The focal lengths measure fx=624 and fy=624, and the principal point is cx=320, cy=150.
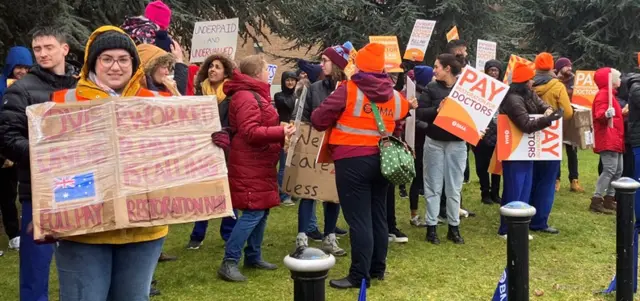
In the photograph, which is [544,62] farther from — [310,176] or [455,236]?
[310,176]

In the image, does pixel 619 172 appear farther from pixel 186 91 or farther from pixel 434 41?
pixel 434 41

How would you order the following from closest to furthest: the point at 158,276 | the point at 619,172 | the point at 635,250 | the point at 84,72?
the point at 84,72
the point at 635,250
the point at 158,276
the point at 619,172

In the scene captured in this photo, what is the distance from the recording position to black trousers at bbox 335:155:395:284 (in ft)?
16.4

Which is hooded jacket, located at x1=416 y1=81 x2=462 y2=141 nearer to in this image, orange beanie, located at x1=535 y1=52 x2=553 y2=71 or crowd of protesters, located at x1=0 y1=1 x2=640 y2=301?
crowd of protesters, located at x1=0 y1=1 x2=640 y2=301

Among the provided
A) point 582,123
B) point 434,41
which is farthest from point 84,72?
point 434,41

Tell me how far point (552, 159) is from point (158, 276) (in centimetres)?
448

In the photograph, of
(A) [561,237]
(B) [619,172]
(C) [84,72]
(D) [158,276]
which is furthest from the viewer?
(B) [619,172]

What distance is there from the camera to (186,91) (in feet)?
19.5

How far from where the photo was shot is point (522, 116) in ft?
22.4

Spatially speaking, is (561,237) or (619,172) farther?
(619,172)

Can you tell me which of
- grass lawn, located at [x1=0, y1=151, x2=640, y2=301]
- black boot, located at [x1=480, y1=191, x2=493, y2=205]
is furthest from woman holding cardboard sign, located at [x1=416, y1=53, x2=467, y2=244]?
black boot, located at [x1=480, y1=191, x2=493, y2=205]

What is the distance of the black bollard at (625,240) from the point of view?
4.55 meters

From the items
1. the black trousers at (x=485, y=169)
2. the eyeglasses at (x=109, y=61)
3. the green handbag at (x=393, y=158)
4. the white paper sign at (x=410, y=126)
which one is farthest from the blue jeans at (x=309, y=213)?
the black trousers at (x=485, y=169)

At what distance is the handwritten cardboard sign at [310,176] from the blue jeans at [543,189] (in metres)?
2.93
